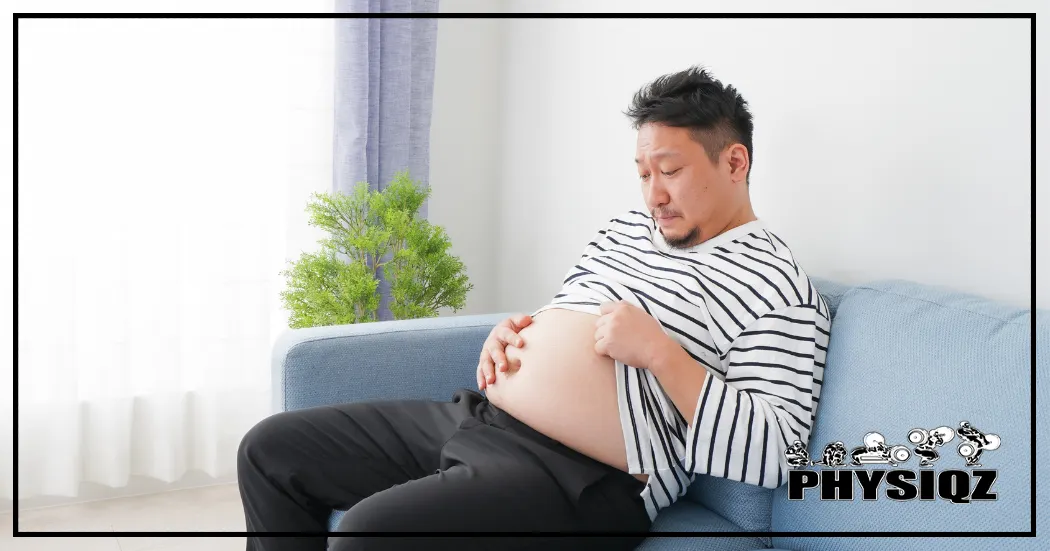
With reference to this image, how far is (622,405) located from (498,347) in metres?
0.26

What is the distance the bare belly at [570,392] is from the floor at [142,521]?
102 cm

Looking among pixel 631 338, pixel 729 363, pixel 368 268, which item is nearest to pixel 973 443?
pixel 729 363

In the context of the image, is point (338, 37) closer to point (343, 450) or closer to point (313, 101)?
point (313, 101)

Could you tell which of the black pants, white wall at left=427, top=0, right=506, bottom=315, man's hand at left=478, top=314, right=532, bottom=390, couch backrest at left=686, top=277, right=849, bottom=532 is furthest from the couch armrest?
white wall at left=427, top=0, right=506, bottom=315

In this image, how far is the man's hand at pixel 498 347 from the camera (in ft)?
4.26

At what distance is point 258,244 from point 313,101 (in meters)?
0.42

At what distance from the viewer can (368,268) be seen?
214 centimetres

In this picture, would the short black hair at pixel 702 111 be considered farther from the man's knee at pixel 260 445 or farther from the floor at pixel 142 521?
the floor at pixel 142 521

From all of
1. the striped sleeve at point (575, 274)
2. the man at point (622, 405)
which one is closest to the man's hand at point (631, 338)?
the man at point (622, 405)

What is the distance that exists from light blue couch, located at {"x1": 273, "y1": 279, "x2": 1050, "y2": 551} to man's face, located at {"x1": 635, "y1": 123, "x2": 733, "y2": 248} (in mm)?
231

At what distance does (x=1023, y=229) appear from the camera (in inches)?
45.4

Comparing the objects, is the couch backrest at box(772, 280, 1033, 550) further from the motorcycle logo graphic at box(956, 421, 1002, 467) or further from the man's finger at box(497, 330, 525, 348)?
the man's finger at box(497, 330, 525, 348)

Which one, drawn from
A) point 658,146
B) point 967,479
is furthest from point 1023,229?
point 658,146

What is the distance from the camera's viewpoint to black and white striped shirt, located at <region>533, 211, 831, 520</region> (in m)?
1.09
